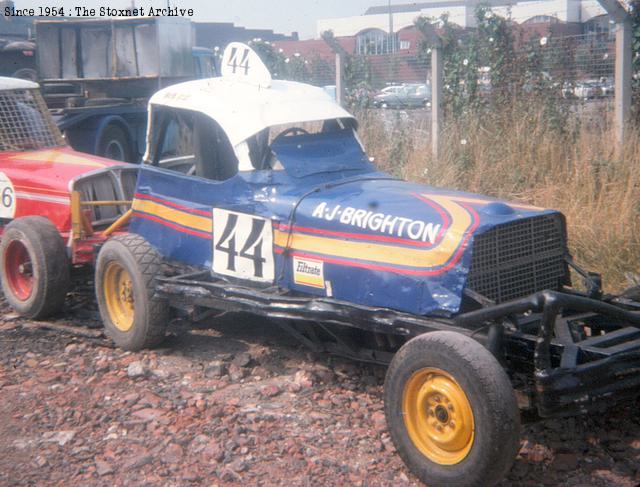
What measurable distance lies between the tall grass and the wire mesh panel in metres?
4.22

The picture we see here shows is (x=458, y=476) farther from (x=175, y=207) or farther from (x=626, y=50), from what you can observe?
(x=626, y=50)

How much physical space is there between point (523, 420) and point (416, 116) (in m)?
8.13

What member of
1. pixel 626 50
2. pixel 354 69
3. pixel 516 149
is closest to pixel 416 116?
pixel 354 69

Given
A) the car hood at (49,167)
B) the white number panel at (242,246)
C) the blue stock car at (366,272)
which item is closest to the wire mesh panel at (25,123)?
the car hood at (49,167)

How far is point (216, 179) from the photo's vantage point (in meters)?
6.23

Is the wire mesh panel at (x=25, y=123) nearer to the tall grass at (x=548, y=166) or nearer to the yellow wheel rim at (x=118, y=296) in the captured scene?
the yellow wheel rim at (x=118, y=296)

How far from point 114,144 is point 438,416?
34.3 ft

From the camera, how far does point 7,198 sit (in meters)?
7.81

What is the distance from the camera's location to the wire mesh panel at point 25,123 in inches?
333

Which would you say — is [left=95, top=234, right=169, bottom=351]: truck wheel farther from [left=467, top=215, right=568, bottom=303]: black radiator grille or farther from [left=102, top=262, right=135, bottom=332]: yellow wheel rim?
[left=467, top=215, right=568, bottom=303]: black radiator grille

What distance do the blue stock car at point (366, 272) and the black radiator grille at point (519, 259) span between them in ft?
0.04

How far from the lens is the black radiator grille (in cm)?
467

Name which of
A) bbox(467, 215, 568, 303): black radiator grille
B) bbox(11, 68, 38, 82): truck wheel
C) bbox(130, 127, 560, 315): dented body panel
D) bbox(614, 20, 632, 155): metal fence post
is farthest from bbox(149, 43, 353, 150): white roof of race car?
bbox(11, 68, 38, 82): truck wheel

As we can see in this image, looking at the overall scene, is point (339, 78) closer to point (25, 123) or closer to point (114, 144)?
point (114, 144)
